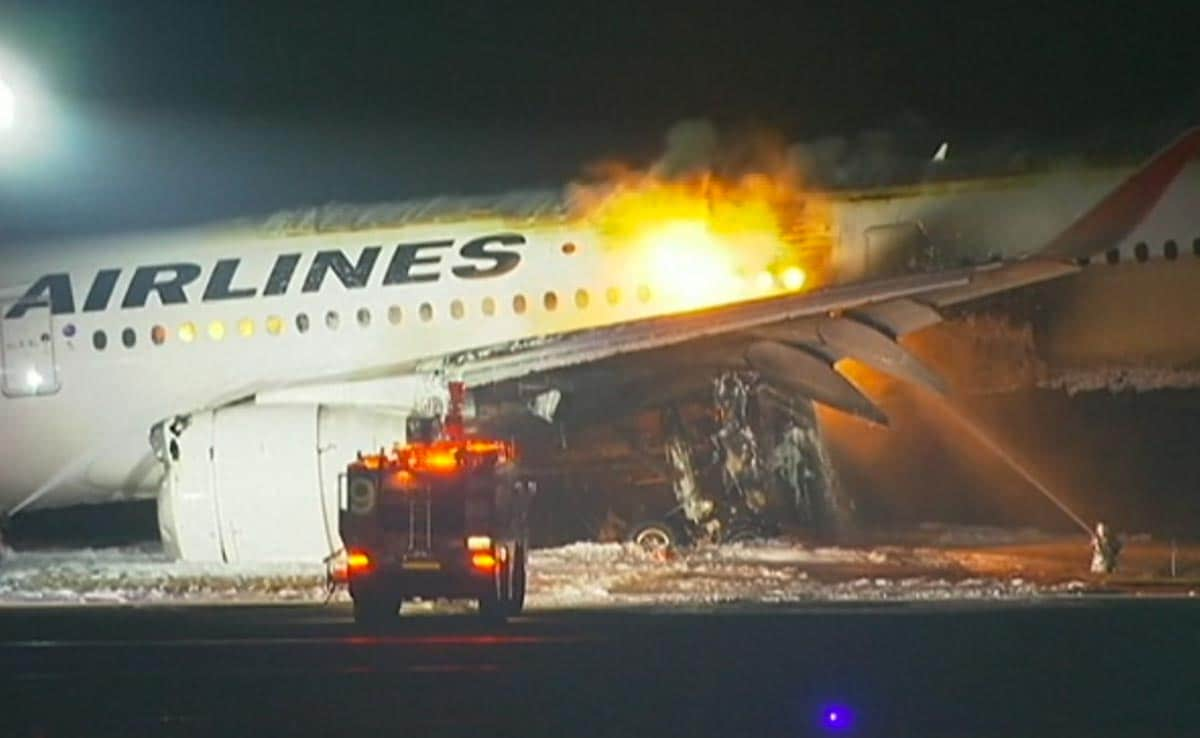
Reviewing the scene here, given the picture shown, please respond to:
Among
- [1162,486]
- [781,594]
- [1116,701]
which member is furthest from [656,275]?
[1116,701]

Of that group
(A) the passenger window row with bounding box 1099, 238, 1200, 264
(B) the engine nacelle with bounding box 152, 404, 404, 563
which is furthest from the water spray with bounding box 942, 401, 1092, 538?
(B) the engine nacelle with bounding box 152, 404, 404, 563

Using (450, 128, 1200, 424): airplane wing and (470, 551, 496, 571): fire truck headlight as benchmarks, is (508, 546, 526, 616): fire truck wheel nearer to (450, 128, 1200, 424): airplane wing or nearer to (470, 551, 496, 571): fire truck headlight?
(470, 551, 496, 571): fire truck headlight

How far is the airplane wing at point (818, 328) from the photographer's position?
18344 mm

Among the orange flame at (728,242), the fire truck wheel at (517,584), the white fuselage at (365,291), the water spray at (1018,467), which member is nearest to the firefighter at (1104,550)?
the water spray at (1018,467)

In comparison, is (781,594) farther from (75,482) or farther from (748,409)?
(75,482)

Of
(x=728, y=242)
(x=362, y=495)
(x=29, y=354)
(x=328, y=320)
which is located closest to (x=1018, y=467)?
(x=728, y=242)

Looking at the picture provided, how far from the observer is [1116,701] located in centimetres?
1133

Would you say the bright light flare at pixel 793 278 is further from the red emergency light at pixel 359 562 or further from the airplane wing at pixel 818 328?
the red emergency light at pixel 359 562

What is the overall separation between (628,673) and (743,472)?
7.11 m

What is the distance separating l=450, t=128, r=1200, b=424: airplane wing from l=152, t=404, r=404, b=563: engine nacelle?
136cm

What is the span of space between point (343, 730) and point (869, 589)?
9556 millimetres

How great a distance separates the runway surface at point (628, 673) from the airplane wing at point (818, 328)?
233 cm

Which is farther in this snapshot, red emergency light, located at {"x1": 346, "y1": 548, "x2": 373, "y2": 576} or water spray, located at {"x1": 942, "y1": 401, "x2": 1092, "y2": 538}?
water spray, located at {"x1": 942, "y1": 401, "x2": 1092, "y2": 538}

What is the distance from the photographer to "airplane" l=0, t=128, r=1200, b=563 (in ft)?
62.6
